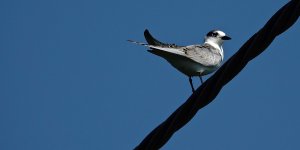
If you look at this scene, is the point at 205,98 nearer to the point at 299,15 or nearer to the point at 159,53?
the point at 299,15

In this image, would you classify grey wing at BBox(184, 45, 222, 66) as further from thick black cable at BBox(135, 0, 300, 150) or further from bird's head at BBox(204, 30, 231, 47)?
thick black cable at BBox(135, 0, 300, 150)

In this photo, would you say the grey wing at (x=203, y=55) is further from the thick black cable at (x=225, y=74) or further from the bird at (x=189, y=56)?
the thick black cable at (x=225, y=74)

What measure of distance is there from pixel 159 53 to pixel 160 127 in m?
4.56

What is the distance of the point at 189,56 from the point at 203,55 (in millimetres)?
764

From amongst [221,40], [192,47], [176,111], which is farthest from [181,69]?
[176,111]

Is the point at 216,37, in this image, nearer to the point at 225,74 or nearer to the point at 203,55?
the point at 203,55

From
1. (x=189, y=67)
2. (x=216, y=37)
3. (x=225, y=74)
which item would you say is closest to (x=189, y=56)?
(x=189, y=67)

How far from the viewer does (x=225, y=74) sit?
4.21 meters

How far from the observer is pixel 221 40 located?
13055mm

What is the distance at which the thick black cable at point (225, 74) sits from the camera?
3.96 meters

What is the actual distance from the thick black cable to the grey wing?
17.8 feet

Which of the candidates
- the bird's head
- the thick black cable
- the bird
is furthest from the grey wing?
the thick black cable

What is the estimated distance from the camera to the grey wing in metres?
10.00

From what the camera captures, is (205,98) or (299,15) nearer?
(299,15)
